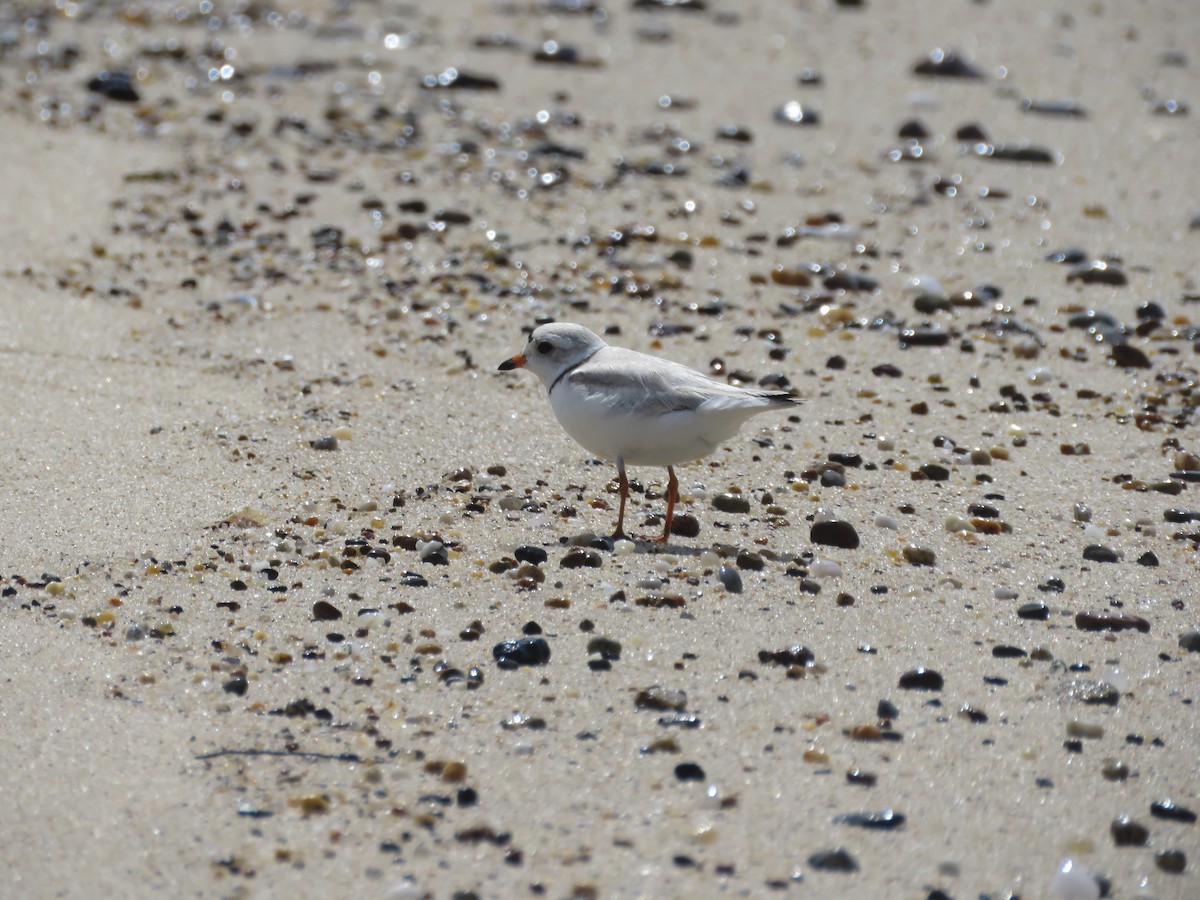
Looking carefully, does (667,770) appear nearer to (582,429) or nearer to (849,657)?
(849,657)

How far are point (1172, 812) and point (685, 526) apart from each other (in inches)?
76.1

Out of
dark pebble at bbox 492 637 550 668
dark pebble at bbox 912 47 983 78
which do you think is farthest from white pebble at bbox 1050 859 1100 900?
dark pebble at bbox 912 47 983 78

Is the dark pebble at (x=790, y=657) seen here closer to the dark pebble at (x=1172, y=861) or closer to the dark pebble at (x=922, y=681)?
the dark pebble at (x=922, y=681)

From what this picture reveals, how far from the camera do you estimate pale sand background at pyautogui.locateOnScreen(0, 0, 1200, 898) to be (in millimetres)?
3332

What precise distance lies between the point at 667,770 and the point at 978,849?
0.74 metres

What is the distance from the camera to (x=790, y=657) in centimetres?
403

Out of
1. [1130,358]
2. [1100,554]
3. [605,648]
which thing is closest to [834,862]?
[605,648]

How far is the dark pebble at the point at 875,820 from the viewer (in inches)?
131

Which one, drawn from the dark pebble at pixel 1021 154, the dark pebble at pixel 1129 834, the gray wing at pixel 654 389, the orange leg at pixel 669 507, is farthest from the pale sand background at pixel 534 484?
the gray wing at pixel 654 389

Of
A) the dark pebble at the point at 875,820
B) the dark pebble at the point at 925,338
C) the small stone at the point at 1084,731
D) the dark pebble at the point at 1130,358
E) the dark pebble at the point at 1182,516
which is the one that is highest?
the dark pebble at the point at 1130,358

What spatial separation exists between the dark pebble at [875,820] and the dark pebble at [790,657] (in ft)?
2.28

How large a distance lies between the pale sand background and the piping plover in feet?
1.04

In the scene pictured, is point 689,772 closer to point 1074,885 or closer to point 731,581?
point 1074,885

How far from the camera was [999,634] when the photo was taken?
4.25 meters
